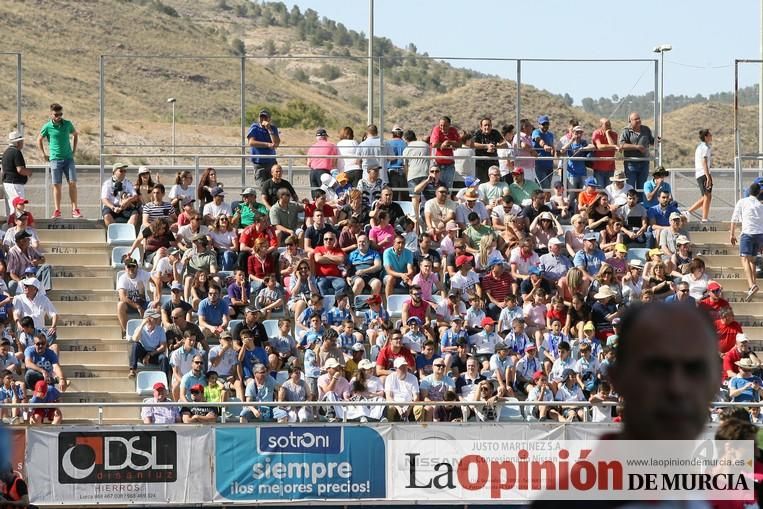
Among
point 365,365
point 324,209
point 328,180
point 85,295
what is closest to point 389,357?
point 365,365

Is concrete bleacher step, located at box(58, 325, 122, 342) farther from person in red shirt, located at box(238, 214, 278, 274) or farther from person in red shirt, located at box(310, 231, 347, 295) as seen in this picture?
person in red shirt, located at box(310, 231, 347, 295)

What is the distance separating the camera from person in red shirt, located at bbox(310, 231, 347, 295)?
1805cm

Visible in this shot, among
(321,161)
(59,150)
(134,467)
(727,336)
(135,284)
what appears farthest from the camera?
(321,161)

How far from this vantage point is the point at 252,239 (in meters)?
18.2

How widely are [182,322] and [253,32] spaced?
87.5m

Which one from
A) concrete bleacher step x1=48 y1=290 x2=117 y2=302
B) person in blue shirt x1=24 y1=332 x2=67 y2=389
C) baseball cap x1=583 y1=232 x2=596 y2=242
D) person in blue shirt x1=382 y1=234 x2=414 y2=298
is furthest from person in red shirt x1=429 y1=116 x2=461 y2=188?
person in blue shirt x1=24 y1=332 x2=67 y2=389

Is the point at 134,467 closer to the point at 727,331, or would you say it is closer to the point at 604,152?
the point at 727,331

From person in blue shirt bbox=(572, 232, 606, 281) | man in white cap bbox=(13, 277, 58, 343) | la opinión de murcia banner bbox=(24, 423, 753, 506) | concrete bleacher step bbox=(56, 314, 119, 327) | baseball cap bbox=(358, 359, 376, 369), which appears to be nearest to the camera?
la opinión de murcia banner bbox=(24, 423, 753, 506)

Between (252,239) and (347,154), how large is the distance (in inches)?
144

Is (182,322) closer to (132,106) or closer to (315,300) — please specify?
(315,300)

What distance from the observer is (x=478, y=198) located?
19953 millimetres

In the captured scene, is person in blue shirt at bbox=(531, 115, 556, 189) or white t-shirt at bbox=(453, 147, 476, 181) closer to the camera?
white t-shirt at bbox=(453, 147, 476, 181)

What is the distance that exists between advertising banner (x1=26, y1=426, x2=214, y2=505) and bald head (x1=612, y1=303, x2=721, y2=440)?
44.6 ft

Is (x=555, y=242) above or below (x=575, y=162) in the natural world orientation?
below
